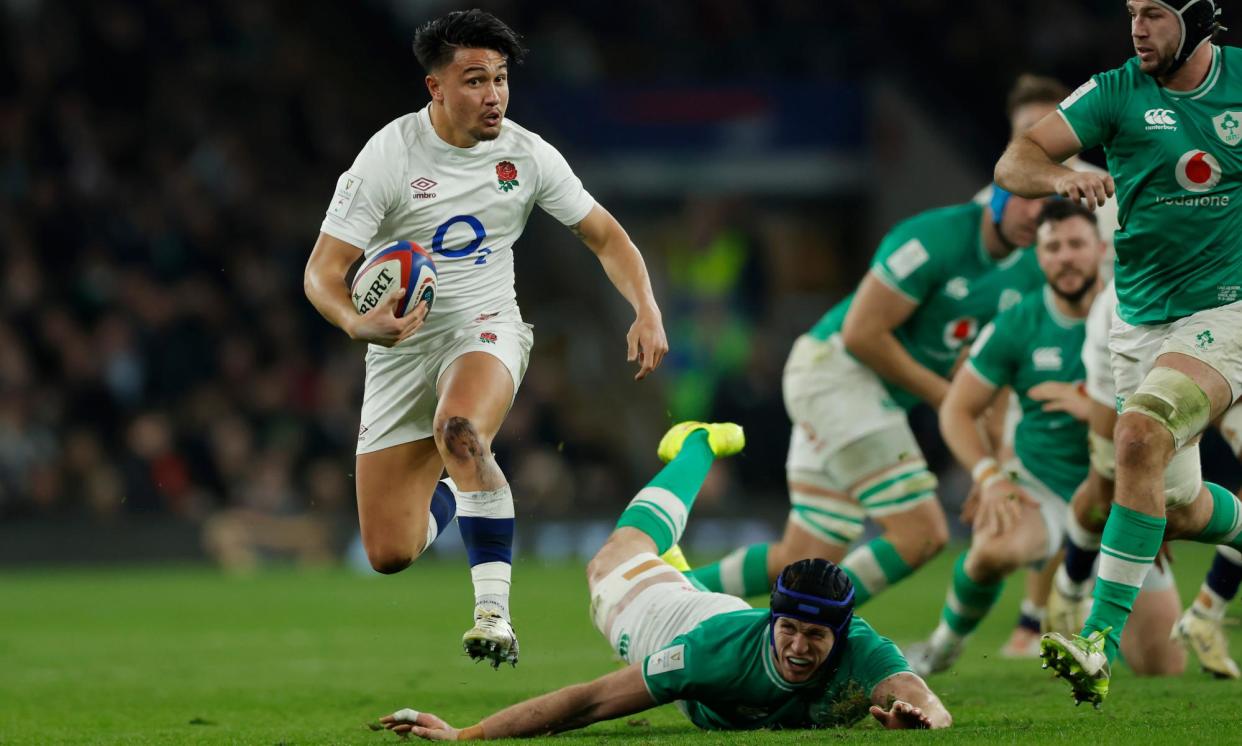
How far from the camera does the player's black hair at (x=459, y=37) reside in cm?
708

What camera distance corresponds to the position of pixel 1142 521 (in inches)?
241

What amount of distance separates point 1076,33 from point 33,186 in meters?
12.4

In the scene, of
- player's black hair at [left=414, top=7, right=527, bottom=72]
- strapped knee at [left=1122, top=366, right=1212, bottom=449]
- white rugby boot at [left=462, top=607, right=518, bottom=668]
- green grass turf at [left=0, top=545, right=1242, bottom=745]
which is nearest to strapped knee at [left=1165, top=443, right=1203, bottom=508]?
strapped knee at [left=1122, top=366, right=1212, bottom=449]

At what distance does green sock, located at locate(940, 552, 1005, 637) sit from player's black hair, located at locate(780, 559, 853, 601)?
237 cm

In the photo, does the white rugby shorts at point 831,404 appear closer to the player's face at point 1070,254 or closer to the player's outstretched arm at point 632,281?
the player's face at point 1070,254

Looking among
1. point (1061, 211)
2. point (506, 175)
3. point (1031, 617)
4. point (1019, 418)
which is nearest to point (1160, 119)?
point (1061, 211)

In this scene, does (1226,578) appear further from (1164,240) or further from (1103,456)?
(1164,240)

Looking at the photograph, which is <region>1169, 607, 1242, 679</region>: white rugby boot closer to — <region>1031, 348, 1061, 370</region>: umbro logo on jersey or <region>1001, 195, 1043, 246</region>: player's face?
<region>1031, 348, 1061, 370</region>: umbro logo on jersey

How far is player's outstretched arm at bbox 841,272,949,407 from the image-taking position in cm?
878

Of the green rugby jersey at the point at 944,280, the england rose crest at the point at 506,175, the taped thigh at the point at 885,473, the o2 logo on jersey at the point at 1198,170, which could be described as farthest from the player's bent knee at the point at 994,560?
the england rose crest at the point at 506,175


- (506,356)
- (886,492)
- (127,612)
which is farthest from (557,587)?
(506,356)

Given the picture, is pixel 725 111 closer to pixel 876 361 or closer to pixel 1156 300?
pixel 876 361

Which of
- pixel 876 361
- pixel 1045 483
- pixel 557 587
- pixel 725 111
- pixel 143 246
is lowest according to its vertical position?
pixel 557 587

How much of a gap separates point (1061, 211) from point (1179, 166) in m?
1.87
